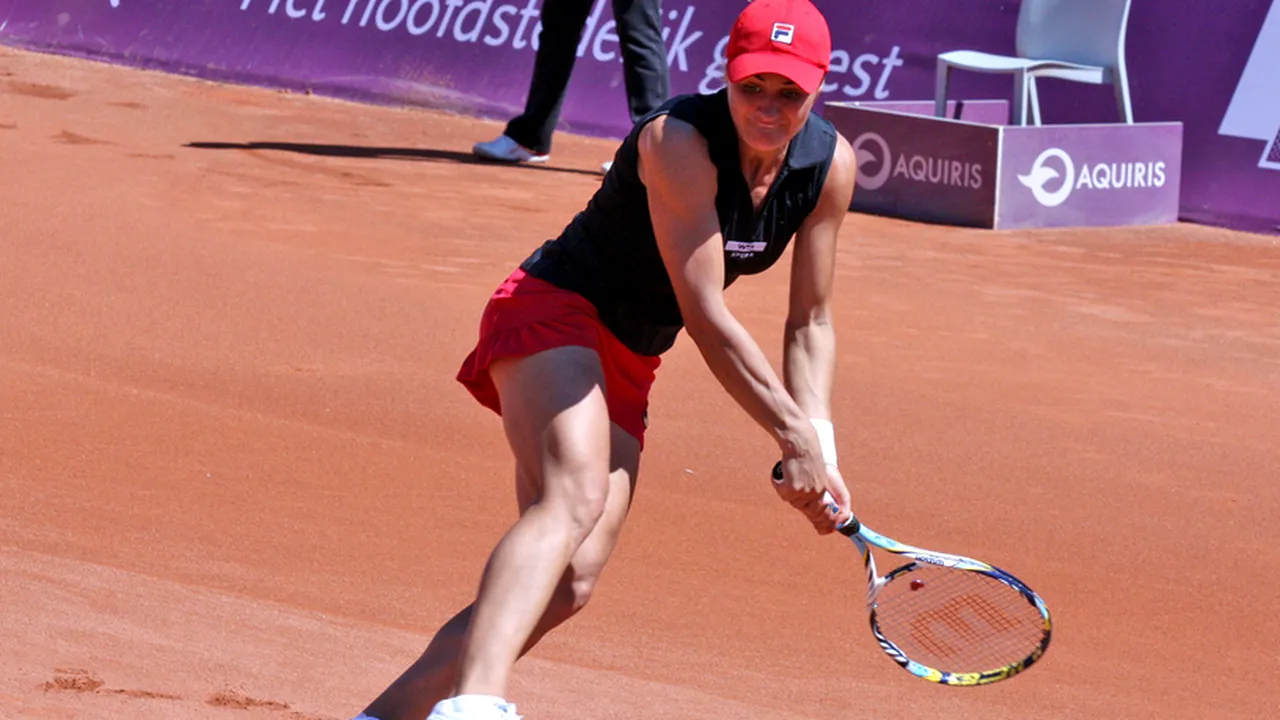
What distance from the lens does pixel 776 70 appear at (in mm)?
3146

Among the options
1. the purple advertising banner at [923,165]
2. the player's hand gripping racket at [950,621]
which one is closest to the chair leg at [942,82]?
the purple advertising banner at [923,165]

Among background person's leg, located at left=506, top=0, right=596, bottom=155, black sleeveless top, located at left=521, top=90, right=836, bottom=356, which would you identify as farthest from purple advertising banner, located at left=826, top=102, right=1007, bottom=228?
black sleeveless top, located at left=521, top=90, right=836, bottom=356

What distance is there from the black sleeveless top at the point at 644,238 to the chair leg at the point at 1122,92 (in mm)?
6778

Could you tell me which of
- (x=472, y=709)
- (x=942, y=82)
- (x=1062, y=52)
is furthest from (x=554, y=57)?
(x=472, y=709)

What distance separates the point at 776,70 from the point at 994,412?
3.64 metres

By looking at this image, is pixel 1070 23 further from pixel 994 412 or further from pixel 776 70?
pixel 776 70

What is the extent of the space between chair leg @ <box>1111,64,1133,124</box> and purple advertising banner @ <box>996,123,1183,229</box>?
0.40 feet

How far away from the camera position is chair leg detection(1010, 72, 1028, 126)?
9.83m

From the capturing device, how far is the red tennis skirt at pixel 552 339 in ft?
10.9

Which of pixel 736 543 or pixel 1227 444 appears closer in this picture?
pixel 736 543

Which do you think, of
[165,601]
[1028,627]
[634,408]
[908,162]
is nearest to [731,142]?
[634,408]

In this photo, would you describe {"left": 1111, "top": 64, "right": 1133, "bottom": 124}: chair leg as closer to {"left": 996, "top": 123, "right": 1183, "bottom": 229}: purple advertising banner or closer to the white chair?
the white chair

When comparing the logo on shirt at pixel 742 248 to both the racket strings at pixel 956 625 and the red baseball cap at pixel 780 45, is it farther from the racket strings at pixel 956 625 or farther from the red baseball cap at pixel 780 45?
the racket strings at pixel 956 625

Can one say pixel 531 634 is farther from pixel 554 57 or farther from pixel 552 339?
pixel 554 57
